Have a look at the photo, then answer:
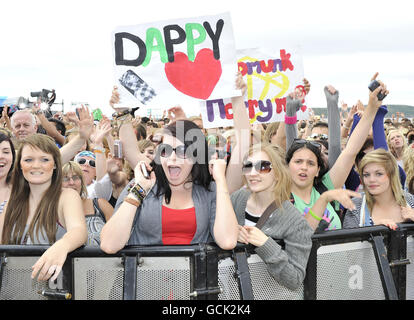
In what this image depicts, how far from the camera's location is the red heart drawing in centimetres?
447

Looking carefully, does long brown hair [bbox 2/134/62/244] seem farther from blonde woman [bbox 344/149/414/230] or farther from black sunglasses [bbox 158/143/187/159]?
blonde woman [bbox 344/149/414/230]

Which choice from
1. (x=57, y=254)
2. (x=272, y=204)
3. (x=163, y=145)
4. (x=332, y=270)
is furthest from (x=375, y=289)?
(x=57, y=254)

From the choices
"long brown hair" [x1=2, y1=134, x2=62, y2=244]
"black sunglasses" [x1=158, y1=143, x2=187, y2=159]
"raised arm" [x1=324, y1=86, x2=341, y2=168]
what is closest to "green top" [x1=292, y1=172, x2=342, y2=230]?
"raised arm" [x1=324, y1=86, x2=341, y2=168]

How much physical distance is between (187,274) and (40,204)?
3.85ft

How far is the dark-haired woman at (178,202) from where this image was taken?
2650 mm

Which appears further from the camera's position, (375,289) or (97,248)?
(375,289)

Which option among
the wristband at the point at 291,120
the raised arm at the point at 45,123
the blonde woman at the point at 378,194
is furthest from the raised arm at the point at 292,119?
the raised arm at the point at 45,123

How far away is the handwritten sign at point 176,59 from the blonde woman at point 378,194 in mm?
1456

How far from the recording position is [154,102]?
4.45 meters

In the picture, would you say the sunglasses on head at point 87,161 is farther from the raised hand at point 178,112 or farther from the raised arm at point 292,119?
the raised arm at point 292,119

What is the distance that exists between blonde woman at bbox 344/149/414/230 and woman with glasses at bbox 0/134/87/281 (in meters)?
2.12

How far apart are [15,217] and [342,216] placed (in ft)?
8.21

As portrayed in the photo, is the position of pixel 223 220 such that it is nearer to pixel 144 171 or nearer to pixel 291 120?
pixel 144 171
